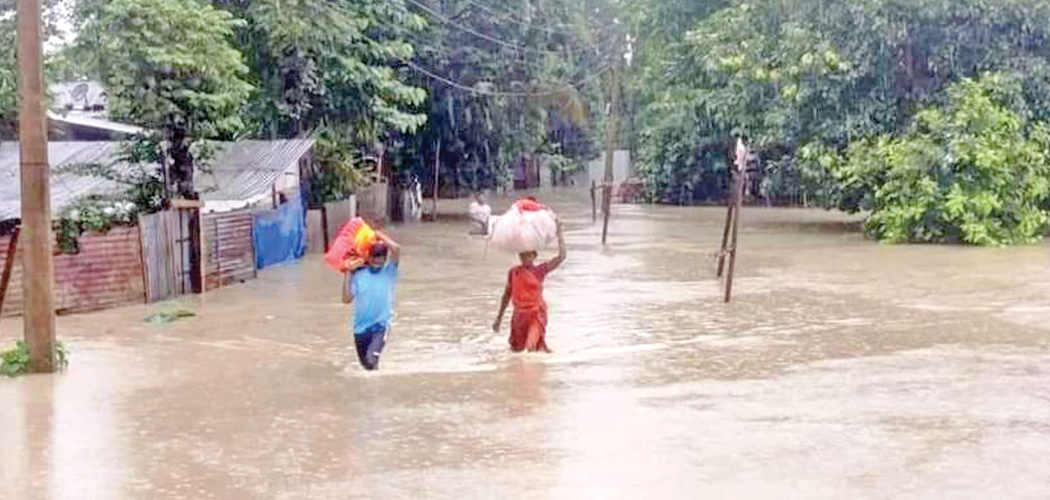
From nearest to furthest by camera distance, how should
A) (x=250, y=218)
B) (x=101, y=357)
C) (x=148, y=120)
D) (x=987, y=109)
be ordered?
1. (x=101, y=357)
2. (x=148, y=120)
3. (x=250, y=218)
4. (x=987, y=109)

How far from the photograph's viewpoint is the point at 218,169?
2666 cm

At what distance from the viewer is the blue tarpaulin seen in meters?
24.3

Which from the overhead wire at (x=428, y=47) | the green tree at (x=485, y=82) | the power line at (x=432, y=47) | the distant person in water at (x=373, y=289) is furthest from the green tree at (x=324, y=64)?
the distant person in water at (x=373, y=289)

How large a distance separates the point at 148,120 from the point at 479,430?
13033 millimetres

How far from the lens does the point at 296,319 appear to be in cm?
1731

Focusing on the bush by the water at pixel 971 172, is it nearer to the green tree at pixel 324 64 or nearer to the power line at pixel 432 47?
the green tree at pixel 324 64

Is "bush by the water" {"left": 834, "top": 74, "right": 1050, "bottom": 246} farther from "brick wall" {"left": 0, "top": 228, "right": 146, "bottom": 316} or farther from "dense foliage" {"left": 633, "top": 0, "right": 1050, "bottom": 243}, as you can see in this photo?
"brick wall" {"left": 0, "top": 228, "right": 146, "bottom": 316}

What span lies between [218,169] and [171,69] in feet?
20.1

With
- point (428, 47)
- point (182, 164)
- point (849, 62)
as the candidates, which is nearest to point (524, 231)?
point (182, 164)

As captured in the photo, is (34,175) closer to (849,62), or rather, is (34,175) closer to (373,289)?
(373,289)

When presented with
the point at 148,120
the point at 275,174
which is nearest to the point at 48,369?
the point at 148,120

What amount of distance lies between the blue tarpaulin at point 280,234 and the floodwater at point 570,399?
3.26 metres

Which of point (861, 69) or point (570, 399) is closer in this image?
point (570, 399)

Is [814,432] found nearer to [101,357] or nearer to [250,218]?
[101,357]
